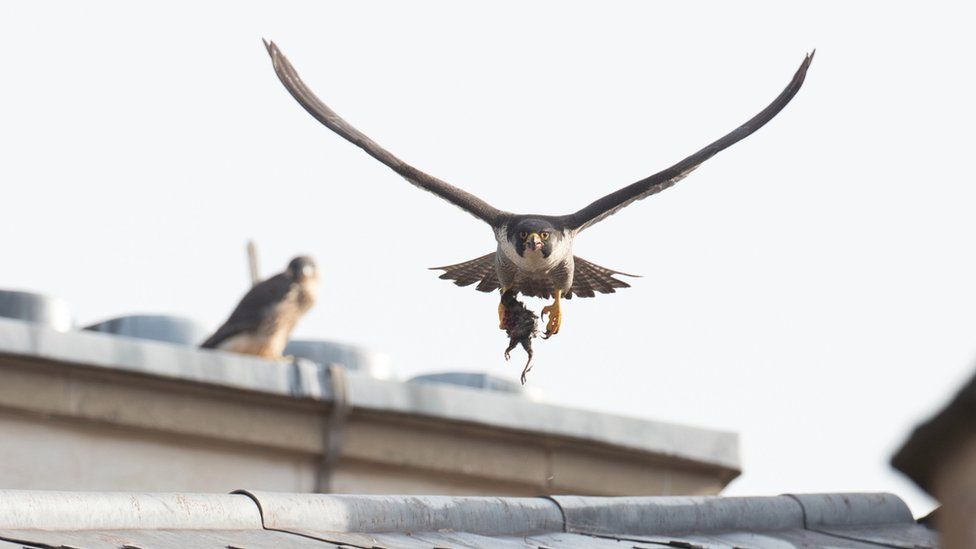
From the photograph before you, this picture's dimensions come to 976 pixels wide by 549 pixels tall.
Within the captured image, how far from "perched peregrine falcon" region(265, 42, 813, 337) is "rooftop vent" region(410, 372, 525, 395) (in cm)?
362

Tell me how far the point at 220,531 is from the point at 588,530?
62.2 inches

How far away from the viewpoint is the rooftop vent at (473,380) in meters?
11.0

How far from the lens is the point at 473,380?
11055 millimetres

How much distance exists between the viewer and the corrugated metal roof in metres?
4.96

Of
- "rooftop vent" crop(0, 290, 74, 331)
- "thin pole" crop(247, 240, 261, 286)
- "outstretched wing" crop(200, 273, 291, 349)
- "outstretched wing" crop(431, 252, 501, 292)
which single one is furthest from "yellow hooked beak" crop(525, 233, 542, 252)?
"thin pole" crop(247, 240, 261, 286)

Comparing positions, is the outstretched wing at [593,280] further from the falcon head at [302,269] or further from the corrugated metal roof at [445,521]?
the falcon head at [302,269]

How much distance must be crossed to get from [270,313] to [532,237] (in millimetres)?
5185

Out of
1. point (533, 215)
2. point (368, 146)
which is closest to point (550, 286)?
point (533, 215)

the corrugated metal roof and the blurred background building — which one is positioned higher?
the blurred background building

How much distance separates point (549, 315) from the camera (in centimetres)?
661

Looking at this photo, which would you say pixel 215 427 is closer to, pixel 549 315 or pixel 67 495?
pixel 549 315

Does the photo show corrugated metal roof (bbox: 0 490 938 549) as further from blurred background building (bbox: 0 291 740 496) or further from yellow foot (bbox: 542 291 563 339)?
blurred background building (bbox: 0 291 740 496)

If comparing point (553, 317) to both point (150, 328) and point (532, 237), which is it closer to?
point (532, 237)

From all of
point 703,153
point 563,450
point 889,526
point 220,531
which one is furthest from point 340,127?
point 563,450
